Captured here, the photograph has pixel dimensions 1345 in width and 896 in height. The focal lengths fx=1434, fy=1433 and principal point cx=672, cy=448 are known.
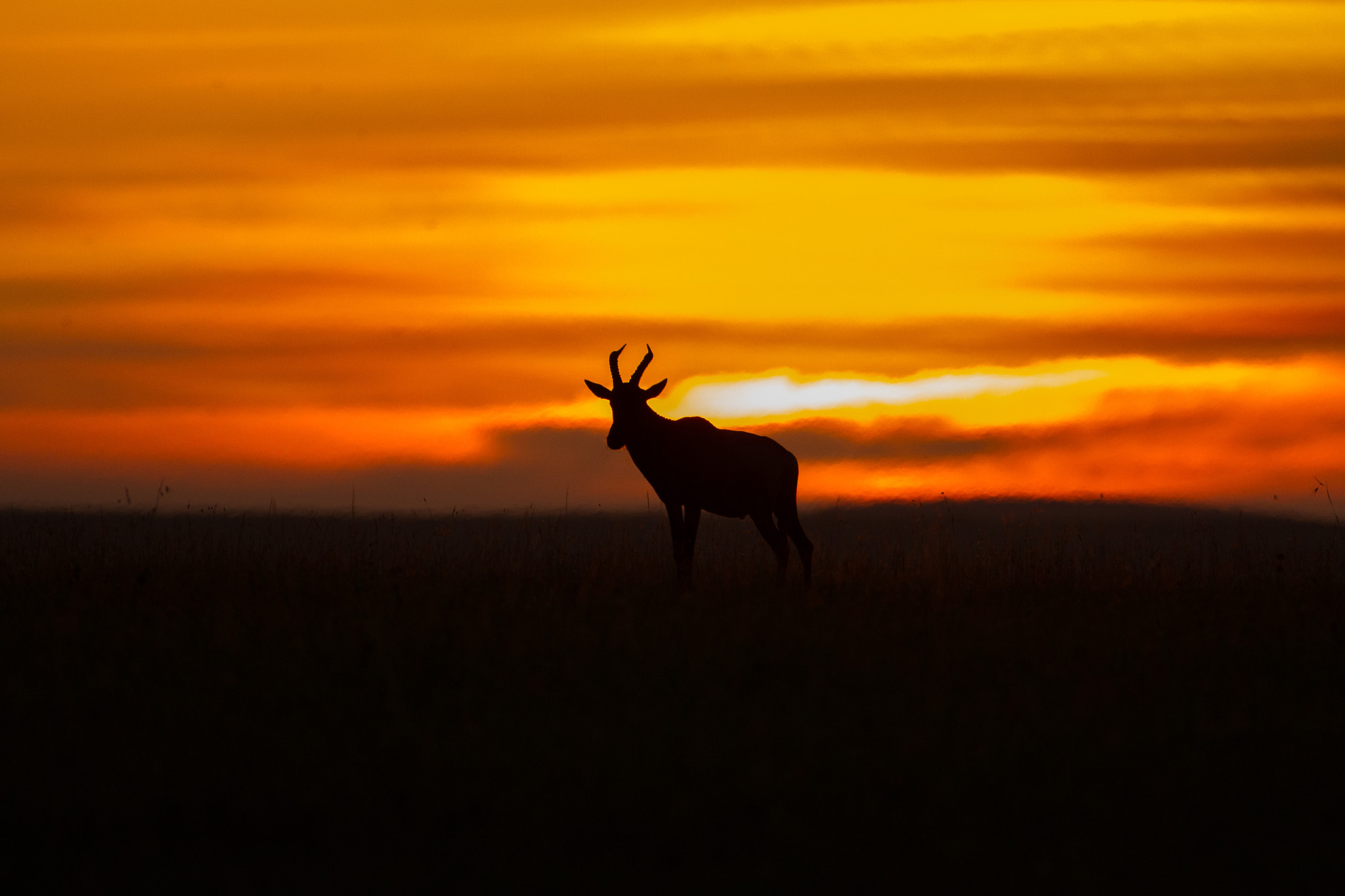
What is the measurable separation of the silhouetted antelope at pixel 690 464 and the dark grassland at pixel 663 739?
9.30 feet

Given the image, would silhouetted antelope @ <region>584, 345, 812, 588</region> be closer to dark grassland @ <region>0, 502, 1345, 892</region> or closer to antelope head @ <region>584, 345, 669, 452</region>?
antelope head @ <region>584, 345, 669, 452</region>

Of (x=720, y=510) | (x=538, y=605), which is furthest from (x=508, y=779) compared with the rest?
(x=720, y=510)

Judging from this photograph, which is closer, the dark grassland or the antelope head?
the dark grassland

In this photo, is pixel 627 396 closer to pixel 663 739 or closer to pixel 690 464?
pixel 690 464

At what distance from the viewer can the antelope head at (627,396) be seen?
60.2ft

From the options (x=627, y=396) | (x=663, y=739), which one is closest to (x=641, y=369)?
(x=627, y=396)

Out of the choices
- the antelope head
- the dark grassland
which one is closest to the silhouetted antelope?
the antelope head

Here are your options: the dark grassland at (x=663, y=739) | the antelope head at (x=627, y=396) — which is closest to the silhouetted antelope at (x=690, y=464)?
the antelope head at (x=627, y=396)

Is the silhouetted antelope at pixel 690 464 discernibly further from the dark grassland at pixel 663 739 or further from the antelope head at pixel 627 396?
the dark grassland at pixel 663 739

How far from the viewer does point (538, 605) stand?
46.6 ft

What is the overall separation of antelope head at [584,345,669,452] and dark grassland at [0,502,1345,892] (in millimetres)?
3073

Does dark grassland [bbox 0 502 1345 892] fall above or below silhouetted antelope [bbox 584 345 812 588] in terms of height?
below

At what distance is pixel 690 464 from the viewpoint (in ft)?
61.1

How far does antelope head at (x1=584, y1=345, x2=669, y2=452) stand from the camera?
60.2 ft
